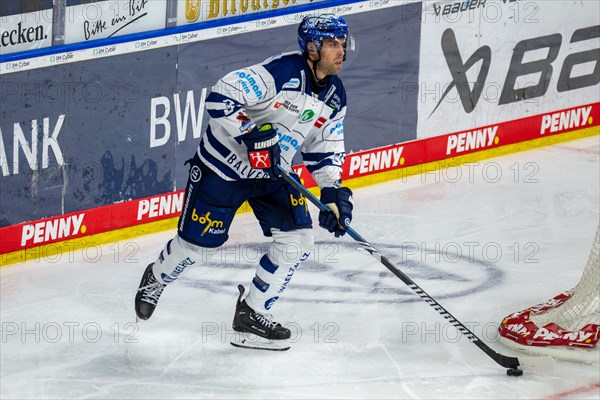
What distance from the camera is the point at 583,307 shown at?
20.1 feet

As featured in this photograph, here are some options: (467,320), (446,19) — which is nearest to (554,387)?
(467,320)

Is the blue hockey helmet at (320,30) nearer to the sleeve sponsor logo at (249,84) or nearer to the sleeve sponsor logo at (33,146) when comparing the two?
the sleeve sponsor logo at (249,84)

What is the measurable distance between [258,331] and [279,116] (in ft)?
3.31

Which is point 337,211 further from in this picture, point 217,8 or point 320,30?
point 217,8

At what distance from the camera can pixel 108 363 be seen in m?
5.93

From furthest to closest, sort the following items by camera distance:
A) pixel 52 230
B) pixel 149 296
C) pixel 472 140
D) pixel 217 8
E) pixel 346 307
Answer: pixel 472 140 < pixel 217 8 < pixel 52 230 < pixel 346 307 < pixel 149 296

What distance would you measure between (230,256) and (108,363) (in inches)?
61.0

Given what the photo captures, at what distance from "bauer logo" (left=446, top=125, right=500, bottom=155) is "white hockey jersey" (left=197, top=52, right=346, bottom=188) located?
320cm

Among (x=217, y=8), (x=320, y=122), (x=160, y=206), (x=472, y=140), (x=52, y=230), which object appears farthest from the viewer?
(x=472, y=140)

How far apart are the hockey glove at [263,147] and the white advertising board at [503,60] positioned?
3296 mm

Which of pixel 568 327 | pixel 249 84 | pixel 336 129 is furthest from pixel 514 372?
pixel 249 84

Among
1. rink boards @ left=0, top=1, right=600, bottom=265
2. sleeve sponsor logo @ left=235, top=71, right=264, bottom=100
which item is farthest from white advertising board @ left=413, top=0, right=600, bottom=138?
sleeve sponsor logo @ left=235, top=71, right=264, bottom=100

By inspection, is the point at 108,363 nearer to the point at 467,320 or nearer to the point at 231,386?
the point at 231,386

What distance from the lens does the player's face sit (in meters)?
5.65
